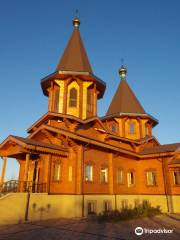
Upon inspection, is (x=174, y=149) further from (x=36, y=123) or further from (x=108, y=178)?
(x=36, y=123)

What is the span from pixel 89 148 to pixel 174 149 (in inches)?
305

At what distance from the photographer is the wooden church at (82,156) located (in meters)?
13.9

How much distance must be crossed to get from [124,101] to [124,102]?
0.29 m

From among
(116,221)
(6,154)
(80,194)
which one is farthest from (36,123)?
(116,221)

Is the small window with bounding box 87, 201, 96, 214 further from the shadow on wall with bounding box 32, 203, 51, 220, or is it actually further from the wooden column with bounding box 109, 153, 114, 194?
the shadow on wall with bounding box 32, 203, 51, 220

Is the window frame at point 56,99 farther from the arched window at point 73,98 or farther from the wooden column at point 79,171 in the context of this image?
the wooden column at point 79,171

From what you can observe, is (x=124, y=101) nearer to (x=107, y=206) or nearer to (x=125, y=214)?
(x=107, y=206)

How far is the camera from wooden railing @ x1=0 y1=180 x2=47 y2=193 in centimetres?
1312

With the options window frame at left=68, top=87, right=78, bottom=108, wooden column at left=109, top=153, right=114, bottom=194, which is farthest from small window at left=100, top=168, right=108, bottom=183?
window frame at left=68, top=87, right=78, bottom=108

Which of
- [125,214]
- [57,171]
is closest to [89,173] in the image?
[57,171]

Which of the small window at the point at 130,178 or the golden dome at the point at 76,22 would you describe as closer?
the small window at the point at 130,178

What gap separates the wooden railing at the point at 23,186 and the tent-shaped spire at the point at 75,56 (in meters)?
10.7

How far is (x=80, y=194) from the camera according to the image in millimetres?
14031

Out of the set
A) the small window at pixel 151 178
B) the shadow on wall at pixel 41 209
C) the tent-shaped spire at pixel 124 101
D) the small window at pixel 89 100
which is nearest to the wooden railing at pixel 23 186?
the shadow on wall at pixel 41 209
